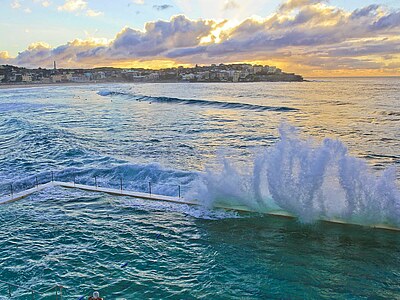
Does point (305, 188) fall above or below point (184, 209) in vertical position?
above

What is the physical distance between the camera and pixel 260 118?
51.2 metres

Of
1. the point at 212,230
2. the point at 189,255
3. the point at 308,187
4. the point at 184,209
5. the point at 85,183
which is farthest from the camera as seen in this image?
the point at 85,183

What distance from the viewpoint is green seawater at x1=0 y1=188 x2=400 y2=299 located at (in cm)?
995

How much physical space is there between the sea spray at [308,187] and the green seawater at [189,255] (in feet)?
2.47

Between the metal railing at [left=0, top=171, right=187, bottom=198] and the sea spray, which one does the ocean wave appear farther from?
the metal railing at [left=0, top=171, right=187, bottom=198]

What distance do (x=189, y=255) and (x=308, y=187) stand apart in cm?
566

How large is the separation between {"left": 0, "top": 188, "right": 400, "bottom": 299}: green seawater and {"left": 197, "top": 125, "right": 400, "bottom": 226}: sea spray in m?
0.75

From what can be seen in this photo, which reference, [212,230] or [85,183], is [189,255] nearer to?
[212,230]

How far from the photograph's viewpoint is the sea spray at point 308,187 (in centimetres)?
1427

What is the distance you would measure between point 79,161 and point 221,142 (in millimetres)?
11907

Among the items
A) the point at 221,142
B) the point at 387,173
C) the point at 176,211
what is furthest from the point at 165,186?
the point at 221,142

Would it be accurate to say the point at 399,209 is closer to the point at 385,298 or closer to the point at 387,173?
the point at 387,173

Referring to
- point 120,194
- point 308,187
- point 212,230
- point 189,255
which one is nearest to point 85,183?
point 120,194

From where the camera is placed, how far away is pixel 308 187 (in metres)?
15.0
